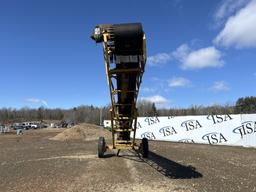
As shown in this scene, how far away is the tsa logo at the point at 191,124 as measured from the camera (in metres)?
33.2

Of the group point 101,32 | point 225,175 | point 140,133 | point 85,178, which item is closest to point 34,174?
point 85,178

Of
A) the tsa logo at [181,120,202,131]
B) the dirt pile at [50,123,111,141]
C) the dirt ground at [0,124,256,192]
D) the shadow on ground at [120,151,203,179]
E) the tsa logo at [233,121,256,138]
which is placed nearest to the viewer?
the dirt ground at [0,124,256,192]

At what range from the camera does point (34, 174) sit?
14672 mm

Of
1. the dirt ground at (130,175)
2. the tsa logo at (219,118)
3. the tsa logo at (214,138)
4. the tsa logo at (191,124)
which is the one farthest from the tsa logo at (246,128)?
the dirt ground at (130,175)

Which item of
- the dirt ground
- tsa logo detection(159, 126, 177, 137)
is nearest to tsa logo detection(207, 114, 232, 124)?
tsa logo detection(159, 126, 177, 137)

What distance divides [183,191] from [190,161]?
7.78 m

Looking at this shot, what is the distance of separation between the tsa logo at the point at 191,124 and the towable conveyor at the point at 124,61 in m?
15.6

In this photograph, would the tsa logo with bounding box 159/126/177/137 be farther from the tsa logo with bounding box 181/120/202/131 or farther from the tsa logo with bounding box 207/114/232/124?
the tsa logo with bounding box 207/114/232/124

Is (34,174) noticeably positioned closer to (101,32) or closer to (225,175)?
(101,32)

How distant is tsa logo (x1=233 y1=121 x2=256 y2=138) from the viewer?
91.6 ft

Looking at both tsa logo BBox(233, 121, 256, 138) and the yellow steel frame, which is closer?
the yellow steel frame

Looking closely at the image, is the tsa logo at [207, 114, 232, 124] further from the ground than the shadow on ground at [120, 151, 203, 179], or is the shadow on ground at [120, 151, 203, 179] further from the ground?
the tsa logo at [207, 114, 232, 124]

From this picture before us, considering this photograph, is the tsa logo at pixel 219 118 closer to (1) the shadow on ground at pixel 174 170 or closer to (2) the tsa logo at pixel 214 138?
(2) the tsa logo at pixel 214 138

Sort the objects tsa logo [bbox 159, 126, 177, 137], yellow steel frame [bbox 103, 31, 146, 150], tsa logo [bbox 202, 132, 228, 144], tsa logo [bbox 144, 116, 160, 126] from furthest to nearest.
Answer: tsa logo [bbox 144, 116, 160, 126]
tsa logo [bbox 159, 126, 177, 137]
tsa logo [bbox 202, 132, 228, 144]
yellow steel frame [bbox 103, 31, 146, 150]
